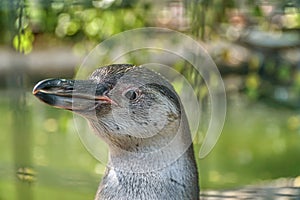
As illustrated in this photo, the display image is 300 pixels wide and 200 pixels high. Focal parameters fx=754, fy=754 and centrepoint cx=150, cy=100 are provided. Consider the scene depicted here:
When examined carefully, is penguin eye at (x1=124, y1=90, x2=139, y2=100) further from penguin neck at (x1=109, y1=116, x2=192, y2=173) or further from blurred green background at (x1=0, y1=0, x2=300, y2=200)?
blurred green background at (x1=0, y1=0, x2=300, y2=200)

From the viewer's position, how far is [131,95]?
5.78 ft

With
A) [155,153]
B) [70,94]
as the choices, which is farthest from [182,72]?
[70,94]

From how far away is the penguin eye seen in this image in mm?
1759

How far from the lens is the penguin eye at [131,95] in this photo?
69.2 inches

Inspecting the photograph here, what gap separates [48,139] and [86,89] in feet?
12.1

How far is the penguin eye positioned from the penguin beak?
53 millimetres

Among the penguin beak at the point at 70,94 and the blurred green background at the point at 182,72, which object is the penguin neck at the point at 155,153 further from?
the blurred green background at the point at 182,72

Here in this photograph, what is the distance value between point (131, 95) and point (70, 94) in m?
0.15

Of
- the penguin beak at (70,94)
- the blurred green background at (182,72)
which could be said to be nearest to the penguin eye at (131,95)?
the penguin beak at (70,94)

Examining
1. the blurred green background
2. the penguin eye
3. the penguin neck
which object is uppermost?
the penguin eye

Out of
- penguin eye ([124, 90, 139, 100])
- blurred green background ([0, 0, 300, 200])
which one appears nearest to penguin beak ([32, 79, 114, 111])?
penguin eye ([124, 90, 139, 100])

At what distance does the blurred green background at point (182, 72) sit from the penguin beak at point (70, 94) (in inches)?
13.3

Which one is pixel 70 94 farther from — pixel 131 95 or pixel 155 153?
pixel 155 153

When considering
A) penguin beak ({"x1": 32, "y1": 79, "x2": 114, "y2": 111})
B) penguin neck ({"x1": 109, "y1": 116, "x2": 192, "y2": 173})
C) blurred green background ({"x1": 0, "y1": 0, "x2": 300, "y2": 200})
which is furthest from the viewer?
blurred green background ({"x1": 0, "y1": 0, "x2": 300, "y2": 200})
